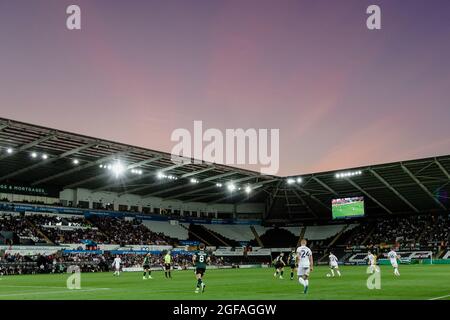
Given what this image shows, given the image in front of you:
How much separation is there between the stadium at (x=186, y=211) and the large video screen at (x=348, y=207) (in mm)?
167

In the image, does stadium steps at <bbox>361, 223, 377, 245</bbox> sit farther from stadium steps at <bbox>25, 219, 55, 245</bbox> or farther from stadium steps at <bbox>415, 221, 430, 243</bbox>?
stadium steps at <bbox>25, 219, 55, 245</bbox>

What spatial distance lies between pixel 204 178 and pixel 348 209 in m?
21.8

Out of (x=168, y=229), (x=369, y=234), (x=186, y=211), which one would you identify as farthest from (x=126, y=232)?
(x=369, y=234)

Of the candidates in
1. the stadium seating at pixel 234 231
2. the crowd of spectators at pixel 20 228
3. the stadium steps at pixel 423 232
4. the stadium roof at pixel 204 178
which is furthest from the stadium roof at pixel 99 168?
the stadium steps at pixel 423 232

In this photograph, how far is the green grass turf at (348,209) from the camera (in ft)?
240

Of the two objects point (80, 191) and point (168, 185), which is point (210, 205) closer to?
point (168, 185)

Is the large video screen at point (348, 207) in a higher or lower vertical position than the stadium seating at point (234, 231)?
higher

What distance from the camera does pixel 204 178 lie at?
255 ft

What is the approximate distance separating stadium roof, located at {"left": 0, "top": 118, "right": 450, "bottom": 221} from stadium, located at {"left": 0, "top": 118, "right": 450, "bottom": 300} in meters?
0.20

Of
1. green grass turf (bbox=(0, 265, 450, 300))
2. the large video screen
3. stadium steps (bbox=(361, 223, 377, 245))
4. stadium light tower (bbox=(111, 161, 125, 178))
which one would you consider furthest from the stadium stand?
green grass turf (bbox=(0, 265, 450, 300))

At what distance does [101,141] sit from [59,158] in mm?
7232

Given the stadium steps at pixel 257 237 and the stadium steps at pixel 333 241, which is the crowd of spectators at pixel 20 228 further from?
the stadium steps at pixel 333 241

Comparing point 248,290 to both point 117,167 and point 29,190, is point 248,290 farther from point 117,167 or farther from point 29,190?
point 29,190

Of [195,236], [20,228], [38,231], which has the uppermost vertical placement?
[20,228]
